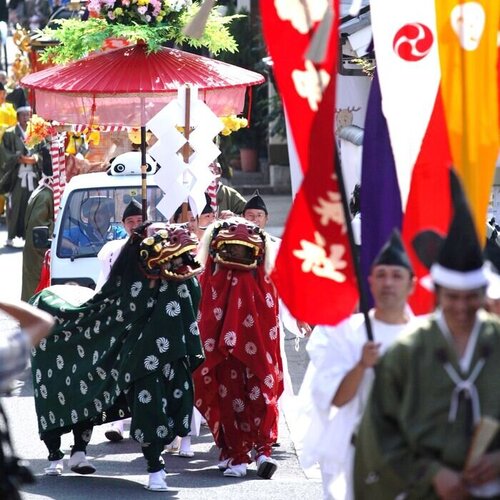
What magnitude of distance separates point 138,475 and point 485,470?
5.11m

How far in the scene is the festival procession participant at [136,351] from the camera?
9.60 m

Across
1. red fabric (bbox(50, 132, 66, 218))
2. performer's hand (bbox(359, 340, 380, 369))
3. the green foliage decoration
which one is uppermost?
the green foliage decoration

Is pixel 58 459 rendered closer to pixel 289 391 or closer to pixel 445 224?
pixel 289 391

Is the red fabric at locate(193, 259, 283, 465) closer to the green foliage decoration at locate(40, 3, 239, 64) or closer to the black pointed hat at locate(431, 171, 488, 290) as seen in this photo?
the green foliage decoration at locate(40, 3, 239, 64)

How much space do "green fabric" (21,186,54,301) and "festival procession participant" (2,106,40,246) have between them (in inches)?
264

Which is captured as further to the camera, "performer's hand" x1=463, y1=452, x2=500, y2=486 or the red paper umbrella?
the red paper umbrella

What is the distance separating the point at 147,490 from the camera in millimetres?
9594

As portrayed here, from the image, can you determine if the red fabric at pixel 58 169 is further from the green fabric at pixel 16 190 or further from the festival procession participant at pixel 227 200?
the green fabric at pixel 16 190

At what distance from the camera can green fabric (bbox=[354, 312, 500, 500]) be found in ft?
17.7

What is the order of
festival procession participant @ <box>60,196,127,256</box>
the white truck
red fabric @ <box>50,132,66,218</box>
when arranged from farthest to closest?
red fabric @ <box>50,132,66,218</box> → festival procession participant @ <box>60,196,127,256</box> → the white truck

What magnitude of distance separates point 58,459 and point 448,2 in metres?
4.15

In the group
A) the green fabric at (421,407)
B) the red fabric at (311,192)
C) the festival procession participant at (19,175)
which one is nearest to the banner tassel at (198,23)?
the red fabric at (311,192)

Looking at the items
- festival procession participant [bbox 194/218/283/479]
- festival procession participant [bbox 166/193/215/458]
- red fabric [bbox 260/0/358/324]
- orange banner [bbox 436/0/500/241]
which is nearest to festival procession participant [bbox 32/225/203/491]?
festival procession participant [bbox 194/218/283/479]

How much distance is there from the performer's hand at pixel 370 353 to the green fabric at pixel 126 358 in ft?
11.6
